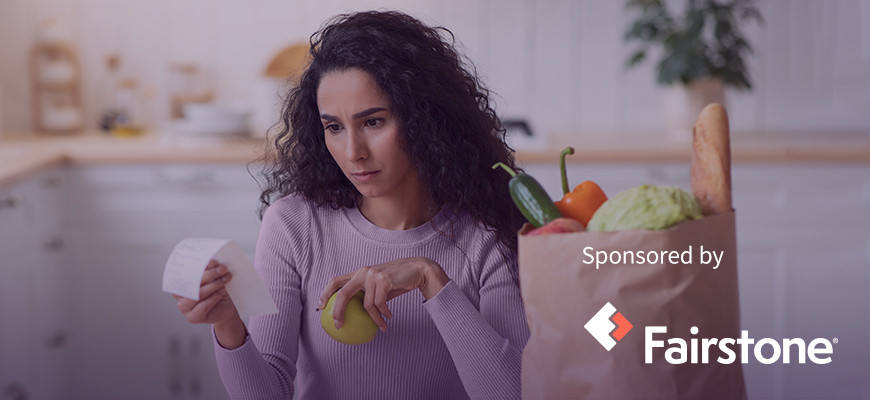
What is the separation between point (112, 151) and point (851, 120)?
2.45m

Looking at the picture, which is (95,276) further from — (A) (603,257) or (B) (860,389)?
(B) (860,389)

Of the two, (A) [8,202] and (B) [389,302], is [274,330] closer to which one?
(B) [389,302]

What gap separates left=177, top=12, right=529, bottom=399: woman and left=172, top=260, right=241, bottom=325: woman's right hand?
5cm

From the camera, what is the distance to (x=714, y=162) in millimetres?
568

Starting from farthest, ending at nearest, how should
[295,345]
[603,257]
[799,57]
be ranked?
[799,57], [295,345], [603,257]

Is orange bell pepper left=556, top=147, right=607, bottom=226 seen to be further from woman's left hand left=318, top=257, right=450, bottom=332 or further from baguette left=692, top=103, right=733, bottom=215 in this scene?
woman's left hand left=318, top=257, right=450, bottom=332

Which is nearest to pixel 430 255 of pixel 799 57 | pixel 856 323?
pixel 856 323

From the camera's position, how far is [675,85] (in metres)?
2.25

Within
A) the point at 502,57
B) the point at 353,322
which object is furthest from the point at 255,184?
the point at 353,322

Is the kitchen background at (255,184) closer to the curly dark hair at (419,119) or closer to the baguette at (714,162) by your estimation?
the curly dark hair at (419,119)

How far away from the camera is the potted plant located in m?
2.15

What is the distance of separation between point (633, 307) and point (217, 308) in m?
0.47

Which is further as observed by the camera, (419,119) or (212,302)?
(419,119)

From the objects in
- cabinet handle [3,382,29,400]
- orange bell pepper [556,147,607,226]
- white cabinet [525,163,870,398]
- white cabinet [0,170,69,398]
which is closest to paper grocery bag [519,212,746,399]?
orange bell pepper [556,147,607,226]
